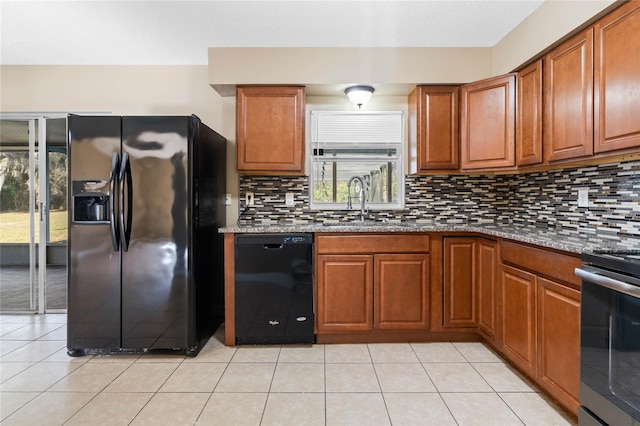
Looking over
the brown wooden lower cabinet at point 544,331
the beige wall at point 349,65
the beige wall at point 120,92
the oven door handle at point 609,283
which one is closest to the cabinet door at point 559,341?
the brown wooden lower cabinet at point 544,331

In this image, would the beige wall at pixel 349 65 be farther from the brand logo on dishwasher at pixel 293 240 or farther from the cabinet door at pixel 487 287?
the cabinet door at pixel 487 287

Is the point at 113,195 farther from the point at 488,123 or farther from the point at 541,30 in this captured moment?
the point at 541,30

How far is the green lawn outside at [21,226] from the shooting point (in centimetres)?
344

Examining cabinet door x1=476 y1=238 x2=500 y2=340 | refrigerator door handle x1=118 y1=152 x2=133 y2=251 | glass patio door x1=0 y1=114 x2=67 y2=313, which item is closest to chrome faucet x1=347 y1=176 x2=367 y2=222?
cabinet door x1=476 y1=238 x2=500 y2=340

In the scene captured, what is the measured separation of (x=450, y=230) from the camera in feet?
8.70

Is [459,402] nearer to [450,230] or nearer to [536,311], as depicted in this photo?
[536,311]

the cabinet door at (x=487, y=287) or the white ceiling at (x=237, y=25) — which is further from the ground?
the white ceiling at (x=237, y=25)

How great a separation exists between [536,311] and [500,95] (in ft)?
5.53

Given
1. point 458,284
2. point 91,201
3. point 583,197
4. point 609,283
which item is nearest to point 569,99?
point 583,197

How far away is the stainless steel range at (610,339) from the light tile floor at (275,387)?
34 centimetres

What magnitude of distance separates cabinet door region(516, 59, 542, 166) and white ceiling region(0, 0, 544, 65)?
16.7 inches

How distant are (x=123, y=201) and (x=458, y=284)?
2.59m

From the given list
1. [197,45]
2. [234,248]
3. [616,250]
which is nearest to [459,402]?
[616,250]

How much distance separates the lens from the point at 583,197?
7.80 feet
